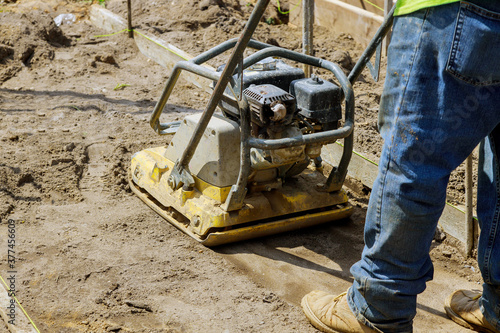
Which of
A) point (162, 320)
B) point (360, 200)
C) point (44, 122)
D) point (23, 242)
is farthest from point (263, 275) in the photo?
point (44, 122)

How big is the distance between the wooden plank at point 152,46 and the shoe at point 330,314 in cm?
308

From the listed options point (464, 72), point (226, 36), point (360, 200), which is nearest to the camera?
point (464, 72)

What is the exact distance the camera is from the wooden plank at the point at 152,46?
585cm

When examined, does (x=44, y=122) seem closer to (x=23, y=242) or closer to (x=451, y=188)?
(x=23, y=242)

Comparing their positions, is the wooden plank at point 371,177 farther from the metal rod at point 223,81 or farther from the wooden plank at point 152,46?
the wooden plank at point 152,46

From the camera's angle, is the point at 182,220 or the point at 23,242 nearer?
the point at 23,242

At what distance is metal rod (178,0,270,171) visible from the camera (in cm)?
271

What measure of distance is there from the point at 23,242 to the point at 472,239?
244 cm

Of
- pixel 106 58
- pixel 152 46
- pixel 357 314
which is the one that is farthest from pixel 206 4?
pixel 357 314

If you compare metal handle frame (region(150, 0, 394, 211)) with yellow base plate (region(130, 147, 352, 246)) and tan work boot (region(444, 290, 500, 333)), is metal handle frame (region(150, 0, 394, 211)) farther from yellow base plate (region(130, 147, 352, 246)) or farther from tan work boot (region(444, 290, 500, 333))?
tan work boot (region(444, 290, 500, 333))

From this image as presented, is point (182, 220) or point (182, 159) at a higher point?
point (182, 159)

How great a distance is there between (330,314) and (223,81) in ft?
3.97

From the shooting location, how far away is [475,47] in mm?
1913

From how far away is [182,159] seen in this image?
11.1ft
